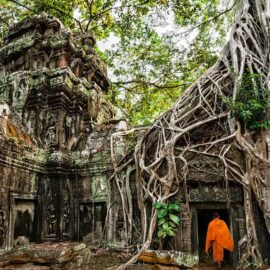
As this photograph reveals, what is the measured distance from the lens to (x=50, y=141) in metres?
6.73

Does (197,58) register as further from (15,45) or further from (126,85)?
(15,45)

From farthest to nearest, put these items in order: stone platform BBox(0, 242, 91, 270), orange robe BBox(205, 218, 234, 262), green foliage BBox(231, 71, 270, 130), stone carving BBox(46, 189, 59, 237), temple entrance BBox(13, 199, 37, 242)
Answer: stone carving BBox(46, 189, 59, 237) → temple entrance BBox(13, 199, 37, 242) → green foliage BBox(231, 71, 270, 130) → orange robe BBox(205, 218, 234, 262) → stone platform BBox(0, 242, 91, 270)

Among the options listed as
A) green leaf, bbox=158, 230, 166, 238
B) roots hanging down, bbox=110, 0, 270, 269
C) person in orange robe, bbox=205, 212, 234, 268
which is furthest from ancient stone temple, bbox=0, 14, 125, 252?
person in orange robe, bbox=205, 212, 234, 268

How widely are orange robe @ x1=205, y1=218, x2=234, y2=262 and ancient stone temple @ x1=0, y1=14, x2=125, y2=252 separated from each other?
2.24m

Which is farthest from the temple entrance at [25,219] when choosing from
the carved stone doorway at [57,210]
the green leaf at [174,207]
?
the green leaf at [174,207]

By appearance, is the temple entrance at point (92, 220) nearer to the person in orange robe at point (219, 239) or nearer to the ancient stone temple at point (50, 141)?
the ancient stone temple at point (50, 141)

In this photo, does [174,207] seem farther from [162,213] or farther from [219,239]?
[219,239]

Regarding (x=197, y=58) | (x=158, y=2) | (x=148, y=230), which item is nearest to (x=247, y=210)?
(x=148, y=230)

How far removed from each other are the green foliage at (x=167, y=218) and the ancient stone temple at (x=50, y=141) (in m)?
1.68

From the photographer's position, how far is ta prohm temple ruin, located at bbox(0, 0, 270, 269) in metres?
4.85

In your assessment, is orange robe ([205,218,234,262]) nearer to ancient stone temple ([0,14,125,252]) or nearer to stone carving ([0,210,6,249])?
ancient stone temple ([0,14,125,252])

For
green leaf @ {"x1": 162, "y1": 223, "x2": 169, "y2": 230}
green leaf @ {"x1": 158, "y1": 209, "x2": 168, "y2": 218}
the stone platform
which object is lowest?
the stone platform

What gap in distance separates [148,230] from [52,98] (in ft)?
12.4

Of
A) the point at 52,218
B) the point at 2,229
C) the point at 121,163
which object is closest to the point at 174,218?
the point at 121,163
